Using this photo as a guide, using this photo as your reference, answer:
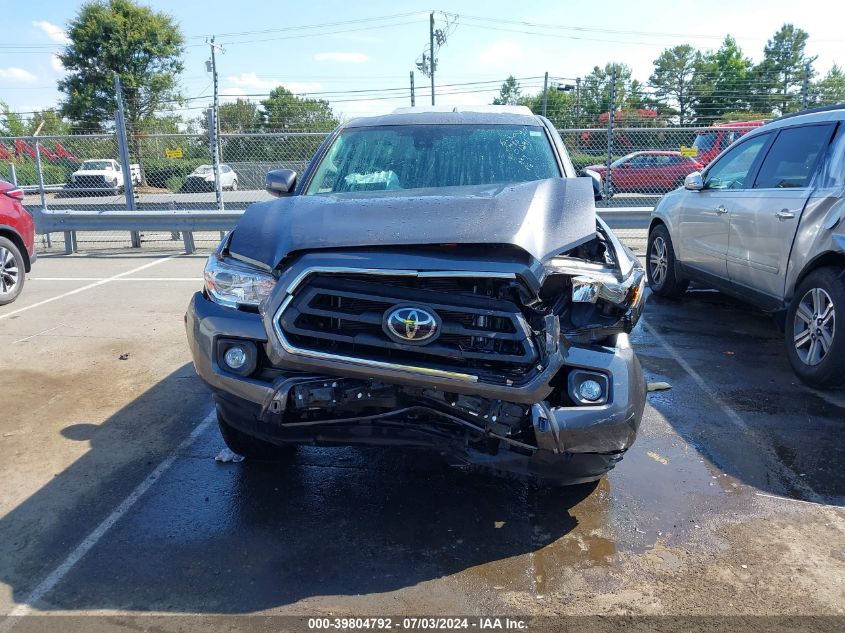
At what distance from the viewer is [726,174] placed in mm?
6398

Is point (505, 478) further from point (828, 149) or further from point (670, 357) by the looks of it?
point (828, 149)

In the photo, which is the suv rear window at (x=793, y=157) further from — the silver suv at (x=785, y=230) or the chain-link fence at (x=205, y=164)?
the chain-link fence at (x=205, y=164)

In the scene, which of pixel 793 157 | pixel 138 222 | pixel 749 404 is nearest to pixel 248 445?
pixel 749 404

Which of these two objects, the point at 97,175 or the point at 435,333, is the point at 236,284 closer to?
the point at 435,333

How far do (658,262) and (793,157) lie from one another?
2.51m

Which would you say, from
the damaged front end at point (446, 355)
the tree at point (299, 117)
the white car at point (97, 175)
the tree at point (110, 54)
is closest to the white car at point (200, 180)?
→ the white car at point (97, 175)

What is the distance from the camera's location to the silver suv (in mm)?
4648

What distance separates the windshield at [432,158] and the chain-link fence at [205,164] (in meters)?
7.44

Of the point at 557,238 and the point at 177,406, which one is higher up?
the point at 557,238

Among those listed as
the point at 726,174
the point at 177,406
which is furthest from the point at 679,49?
the point at 177,406

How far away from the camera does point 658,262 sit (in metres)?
7.81

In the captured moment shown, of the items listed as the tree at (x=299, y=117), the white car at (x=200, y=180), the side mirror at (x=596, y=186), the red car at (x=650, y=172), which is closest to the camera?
the side mirror at (x=596, y=186)

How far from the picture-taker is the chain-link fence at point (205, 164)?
12.7 meters

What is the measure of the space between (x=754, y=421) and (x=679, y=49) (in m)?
65.0
